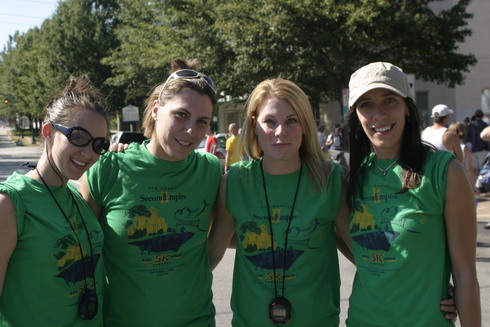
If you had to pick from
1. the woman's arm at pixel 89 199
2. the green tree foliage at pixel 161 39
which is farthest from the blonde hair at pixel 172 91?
the green tree foliage at pixel 161 39

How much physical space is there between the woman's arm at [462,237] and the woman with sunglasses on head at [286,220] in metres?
0.57

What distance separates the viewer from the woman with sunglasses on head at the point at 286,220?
8.43 feet

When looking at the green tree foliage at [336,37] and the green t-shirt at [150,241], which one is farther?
the green tree foliage at [336,37]

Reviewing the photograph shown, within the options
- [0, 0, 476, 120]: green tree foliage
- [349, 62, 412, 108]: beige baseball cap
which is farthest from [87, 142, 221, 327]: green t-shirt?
[0, 0, 476, 120]: green tree foliage

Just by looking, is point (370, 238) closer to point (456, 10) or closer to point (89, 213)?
point (89, 213)

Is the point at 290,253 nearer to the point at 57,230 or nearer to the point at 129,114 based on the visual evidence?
the point at 57,230

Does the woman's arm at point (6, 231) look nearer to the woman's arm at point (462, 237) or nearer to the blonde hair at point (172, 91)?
the blonde hair at point (172, 91)

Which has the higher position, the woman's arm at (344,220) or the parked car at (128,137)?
the parked car at (128,137)

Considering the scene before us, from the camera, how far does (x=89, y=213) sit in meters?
2.51

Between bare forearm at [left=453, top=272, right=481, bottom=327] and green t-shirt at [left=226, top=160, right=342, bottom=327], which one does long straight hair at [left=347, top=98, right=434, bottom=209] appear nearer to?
green t-shirt at [left=226, top=160, right=342, bottom=327]

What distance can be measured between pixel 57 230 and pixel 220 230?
99 centimetres

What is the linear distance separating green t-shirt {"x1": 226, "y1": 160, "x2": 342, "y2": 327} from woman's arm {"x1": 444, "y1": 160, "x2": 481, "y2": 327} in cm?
60

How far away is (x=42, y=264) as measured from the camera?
216cm

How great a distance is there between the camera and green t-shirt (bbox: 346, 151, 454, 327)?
7.46 feet
